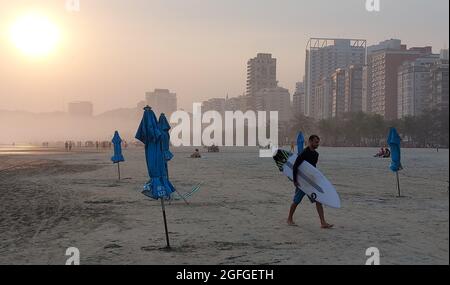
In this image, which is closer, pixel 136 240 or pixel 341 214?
pixel 136 240

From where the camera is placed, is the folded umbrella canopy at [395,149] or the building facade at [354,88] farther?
the building facade at [354,88]

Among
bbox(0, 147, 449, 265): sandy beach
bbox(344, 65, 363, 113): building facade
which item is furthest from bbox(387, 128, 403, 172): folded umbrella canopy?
bbox(344, 65, 363, 113): building facade

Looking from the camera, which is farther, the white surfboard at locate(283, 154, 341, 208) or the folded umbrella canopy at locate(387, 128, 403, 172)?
the folded umbrella canopy at locate(387, 128, 403, 172)

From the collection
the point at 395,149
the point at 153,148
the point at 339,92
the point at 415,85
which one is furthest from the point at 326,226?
the point at 339,92

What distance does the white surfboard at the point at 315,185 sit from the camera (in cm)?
884

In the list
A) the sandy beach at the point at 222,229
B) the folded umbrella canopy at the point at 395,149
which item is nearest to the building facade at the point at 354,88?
the folded umbrella canopy at the point at 395,149

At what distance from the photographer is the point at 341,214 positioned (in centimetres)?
1109

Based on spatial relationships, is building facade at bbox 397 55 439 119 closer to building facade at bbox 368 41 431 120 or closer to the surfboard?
building facade at bbox 368 41 431 120

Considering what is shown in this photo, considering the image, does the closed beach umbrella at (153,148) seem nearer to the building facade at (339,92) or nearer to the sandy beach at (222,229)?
the sandy beach at (222,229)

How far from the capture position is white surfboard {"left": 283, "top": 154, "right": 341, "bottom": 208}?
8.84 metres

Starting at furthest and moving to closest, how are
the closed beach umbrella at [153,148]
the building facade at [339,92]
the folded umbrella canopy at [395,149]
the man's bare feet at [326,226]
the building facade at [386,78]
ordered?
the building facade at [339,92] < the building facade at [386,78] < the folded umbrella canopy at [395,149] < the man's bare feet at [326,226] < the closed beach umbrella at [153,148]

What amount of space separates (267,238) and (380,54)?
624ft
